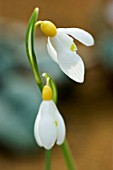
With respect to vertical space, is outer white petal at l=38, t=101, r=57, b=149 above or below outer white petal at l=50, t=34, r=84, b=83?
below

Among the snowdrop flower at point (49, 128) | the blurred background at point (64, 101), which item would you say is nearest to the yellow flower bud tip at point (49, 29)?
the snowdrop flower at point (49, 128)

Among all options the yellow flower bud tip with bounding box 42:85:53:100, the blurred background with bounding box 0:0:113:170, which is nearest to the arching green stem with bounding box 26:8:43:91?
the yellow flower bud tip with bounding box 42:85:53:100

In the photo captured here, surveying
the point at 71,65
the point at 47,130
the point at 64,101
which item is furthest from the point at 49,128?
the point at 64,101

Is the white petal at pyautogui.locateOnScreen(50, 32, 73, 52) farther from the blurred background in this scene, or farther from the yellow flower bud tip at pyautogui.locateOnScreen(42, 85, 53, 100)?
the blurred background

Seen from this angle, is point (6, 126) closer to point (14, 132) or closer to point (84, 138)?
point (14, 132)

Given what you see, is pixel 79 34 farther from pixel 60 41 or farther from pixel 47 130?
pixel 47 130

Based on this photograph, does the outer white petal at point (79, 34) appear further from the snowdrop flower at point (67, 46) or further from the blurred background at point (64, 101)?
the blurred background at point (64, 101)

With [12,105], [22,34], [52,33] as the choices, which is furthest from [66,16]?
[52,33]
